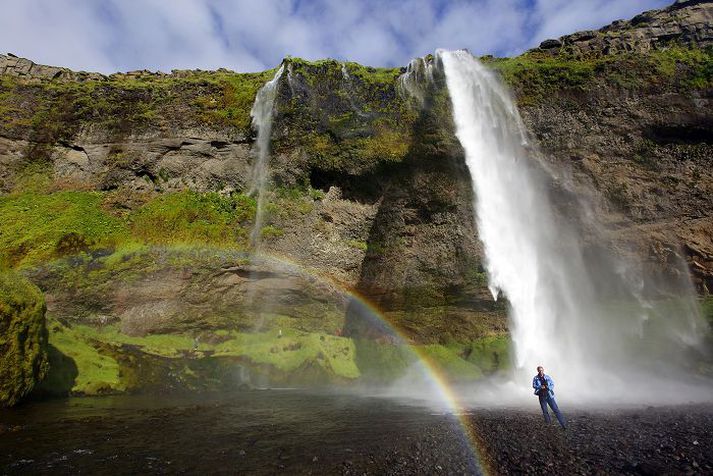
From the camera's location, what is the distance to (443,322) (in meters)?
25.9

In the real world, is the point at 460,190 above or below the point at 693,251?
above

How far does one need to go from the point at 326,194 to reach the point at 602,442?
20.3m

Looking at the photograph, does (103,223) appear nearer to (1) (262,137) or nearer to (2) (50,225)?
(2) (50,225)

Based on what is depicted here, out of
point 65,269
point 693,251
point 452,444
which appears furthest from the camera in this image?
point 693,251

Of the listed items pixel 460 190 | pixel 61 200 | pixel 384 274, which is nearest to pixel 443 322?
pixel 384 274

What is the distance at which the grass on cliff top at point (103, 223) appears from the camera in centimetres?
2258

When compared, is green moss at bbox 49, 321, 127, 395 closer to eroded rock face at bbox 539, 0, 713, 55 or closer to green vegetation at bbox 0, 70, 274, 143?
green vegetation at bbox 0, 70, 274, 143

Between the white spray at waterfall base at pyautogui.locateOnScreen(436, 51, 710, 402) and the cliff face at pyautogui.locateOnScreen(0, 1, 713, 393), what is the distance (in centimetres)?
106

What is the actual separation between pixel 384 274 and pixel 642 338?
1565 centimetres

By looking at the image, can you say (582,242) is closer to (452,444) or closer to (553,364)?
(553,364)

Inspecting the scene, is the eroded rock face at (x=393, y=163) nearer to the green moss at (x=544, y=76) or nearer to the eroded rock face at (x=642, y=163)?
the eroded rock face at (x=642, y=163)

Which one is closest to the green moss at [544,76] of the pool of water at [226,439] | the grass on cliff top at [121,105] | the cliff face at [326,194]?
the cliff face at [326,194]

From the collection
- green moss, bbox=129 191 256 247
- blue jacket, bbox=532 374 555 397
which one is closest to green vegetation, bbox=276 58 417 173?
green moss, bbox=129 191 256 247

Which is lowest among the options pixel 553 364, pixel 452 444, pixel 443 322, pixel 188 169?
pixel 452 444
